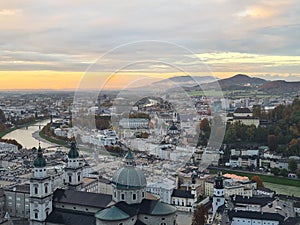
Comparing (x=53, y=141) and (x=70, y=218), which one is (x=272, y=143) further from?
(x=70, y=218)

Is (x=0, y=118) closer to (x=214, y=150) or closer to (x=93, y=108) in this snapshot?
(x=93, y=108)

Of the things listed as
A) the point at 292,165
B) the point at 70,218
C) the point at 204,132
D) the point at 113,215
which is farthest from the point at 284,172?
the point at 113,215

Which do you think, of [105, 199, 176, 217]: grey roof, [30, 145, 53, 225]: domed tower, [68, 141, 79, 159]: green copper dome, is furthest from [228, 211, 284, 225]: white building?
[30, 145, 53, 225]: domed tower

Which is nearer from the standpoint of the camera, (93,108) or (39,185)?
(39,185)

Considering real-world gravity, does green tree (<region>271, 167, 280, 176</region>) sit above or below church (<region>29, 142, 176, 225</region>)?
below

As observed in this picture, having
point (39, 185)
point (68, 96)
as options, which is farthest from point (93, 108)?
point (68, 96)

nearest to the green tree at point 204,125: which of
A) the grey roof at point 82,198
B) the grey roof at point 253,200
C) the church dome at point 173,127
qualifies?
the church dome at point 173,127

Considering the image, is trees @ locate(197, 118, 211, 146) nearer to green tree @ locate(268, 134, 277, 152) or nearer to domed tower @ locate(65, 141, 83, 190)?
green tree @ locate(268, 134, 277, 152)

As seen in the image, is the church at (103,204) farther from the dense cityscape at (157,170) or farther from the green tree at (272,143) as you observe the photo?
the green tree at (272,143)
